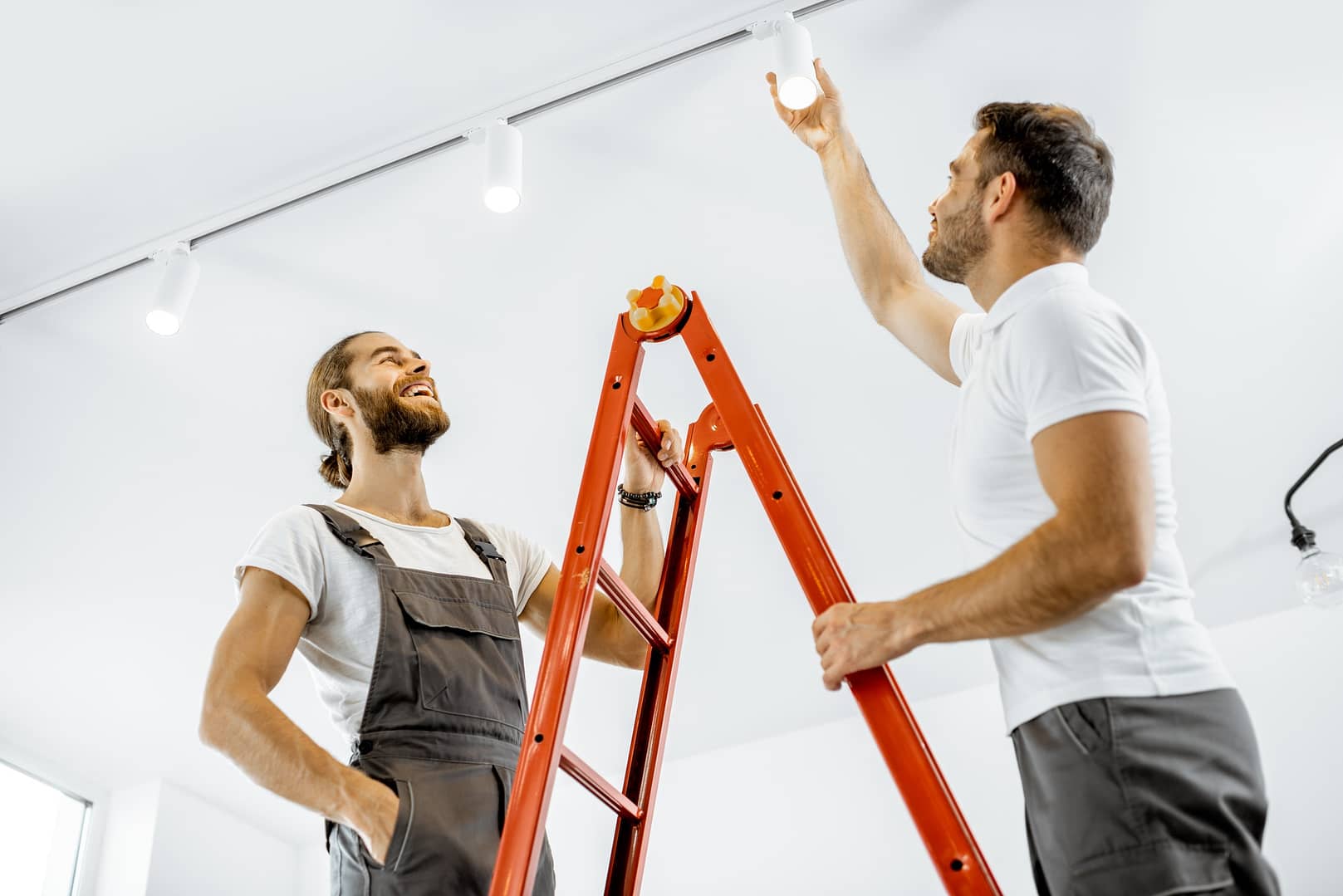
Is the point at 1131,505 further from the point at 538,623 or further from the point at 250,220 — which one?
the point at 250,220

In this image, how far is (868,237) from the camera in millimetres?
2000

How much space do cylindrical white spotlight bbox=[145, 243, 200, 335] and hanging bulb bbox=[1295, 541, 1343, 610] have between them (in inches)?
137

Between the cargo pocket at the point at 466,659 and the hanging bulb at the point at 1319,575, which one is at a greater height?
the hanging bulb at the point at 1319,575

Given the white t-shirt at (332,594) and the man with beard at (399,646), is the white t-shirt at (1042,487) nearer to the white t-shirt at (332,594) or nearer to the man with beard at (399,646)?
the man with beard at (399,646)

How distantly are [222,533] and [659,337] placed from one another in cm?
261

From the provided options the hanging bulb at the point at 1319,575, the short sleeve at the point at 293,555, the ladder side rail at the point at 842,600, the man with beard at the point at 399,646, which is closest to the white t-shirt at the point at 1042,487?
the ladder side rail at the point at 842,600

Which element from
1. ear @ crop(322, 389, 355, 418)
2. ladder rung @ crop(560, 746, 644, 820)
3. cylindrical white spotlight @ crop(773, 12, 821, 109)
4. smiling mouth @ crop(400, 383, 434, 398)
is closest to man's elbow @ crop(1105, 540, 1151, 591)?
ladder rung @ crop(560, 746, 644, 820)

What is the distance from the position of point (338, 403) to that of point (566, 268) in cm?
94

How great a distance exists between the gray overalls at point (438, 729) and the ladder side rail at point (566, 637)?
0.47 ft

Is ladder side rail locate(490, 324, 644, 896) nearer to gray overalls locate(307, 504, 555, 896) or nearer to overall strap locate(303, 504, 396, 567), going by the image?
gray overalls locate(307, 504, 555, 896)

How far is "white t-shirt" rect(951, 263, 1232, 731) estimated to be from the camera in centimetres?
119

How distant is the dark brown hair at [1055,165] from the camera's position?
157cm

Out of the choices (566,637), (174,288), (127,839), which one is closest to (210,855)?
(127,839)

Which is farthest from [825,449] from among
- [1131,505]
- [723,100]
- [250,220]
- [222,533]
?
[1131,505]
